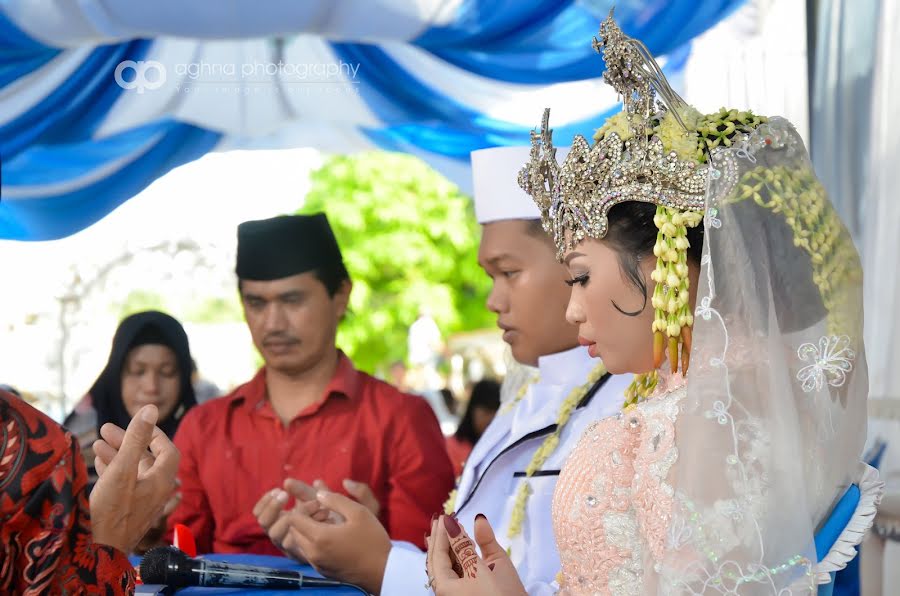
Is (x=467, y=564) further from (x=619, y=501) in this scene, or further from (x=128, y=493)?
(x=128, y=493)

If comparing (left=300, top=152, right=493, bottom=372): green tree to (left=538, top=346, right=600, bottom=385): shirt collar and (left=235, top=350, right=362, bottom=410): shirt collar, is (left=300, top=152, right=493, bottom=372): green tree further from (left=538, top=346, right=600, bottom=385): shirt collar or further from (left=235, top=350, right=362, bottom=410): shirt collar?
(left=538, top=346, right=600, bottom=385): shirt collar

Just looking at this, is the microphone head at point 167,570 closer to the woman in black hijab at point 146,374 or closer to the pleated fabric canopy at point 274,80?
the woman in black hijab at point 146,374

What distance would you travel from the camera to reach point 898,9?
300 cm

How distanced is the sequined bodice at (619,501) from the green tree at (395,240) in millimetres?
14337

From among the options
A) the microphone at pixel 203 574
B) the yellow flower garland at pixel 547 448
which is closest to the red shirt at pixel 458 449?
the yellow flower garland at pixel 547 448

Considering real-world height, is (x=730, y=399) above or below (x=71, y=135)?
below

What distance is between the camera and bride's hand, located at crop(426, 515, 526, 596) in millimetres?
1611

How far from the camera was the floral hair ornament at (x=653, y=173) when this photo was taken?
159cm

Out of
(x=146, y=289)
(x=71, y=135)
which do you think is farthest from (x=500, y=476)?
(x=146, y=289)

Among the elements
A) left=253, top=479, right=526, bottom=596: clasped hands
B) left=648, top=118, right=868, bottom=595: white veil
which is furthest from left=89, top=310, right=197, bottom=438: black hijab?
left=648, top=118, right=868, bottom=595: white veil

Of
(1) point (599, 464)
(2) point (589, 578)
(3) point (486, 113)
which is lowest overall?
(2) point (589, 578)

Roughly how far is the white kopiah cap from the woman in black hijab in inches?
64.3

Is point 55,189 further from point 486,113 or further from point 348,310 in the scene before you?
point 486,113

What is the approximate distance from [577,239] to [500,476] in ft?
2.86
